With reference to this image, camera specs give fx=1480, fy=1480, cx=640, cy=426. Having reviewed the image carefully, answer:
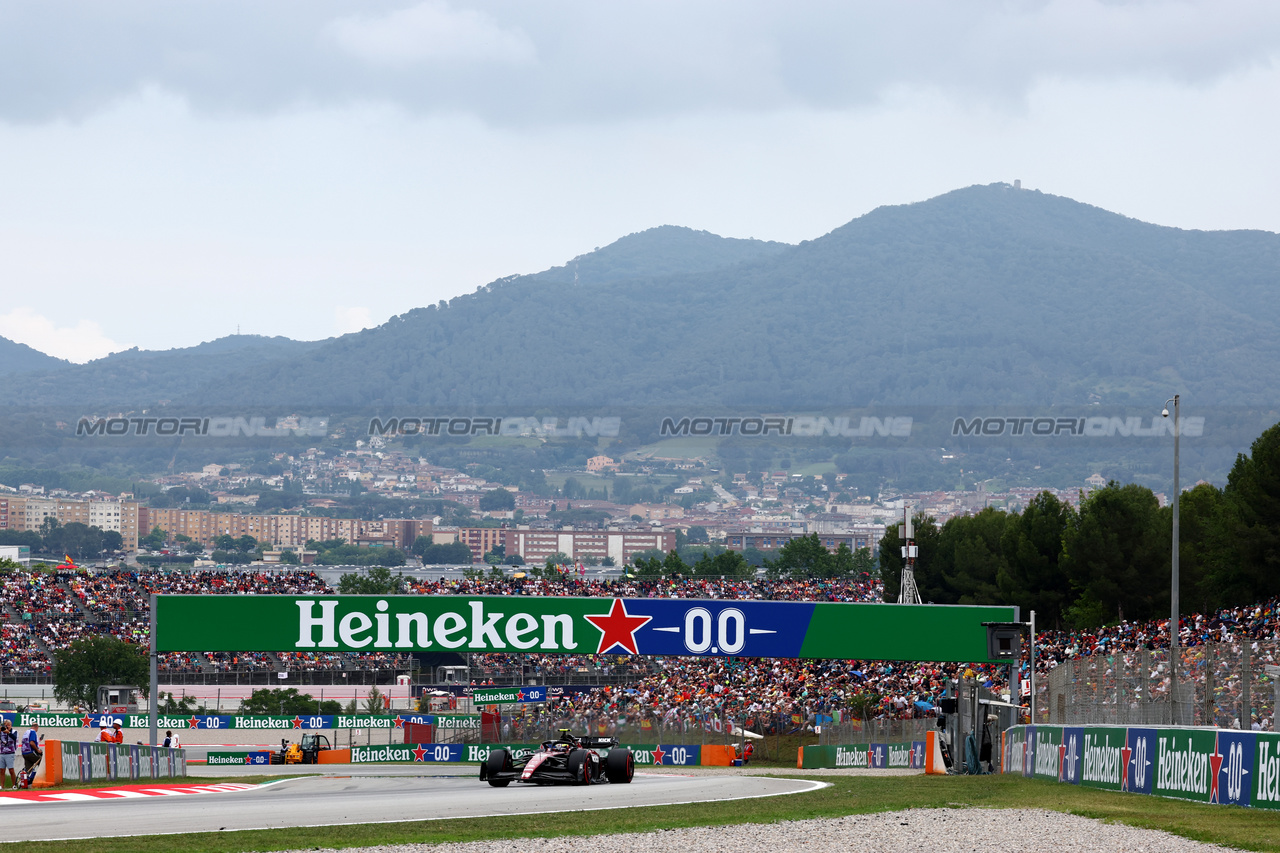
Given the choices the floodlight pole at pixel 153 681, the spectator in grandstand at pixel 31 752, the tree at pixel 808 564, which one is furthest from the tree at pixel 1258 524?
the tree at pixel 808 564

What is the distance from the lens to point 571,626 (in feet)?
125

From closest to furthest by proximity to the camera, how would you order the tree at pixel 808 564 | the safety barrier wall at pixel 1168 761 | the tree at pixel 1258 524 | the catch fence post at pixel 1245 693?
the safety barrier wall at pixel 1168 761
the catch fence post at pixel 1245 693
the tree at pixel 1258 524
the tree at pixel 808 564

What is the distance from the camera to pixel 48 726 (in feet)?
183

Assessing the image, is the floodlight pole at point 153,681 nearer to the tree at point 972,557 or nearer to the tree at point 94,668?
the tree at point 94,668

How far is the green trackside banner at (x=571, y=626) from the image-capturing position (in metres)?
36.8

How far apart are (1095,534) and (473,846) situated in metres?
51.0

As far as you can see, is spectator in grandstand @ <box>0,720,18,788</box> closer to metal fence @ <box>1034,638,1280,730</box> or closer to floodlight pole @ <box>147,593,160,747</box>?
floodlight pole @ <box>147,593,160,747</box>

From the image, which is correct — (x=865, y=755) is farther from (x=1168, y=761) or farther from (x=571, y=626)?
(x=1168, y=761)

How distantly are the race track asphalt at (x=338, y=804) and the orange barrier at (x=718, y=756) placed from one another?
485 inches

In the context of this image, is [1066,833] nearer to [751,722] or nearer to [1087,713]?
[1087,713]

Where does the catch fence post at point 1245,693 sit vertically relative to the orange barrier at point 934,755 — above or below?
above

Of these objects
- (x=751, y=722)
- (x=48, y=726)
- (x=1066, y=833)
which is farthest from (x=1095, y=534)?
(x=1066, y=833)

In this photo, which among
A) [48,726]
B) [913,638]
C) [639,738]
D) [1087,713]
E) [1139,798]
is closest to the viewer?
[1139,798]

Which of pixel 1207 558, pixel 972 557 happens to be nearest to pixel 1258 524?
pixel 1207 558
